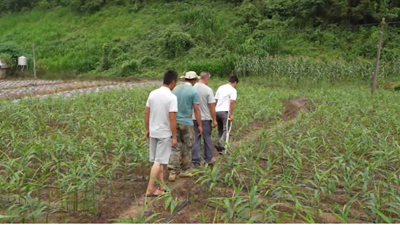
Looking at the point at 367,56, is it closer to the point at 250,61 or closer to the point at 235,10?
the point at 250,61

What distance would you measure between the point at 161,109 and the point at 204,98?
119 centimetres

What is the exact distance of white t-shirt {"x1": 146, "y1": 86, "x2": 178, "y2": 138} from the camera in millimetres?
4148

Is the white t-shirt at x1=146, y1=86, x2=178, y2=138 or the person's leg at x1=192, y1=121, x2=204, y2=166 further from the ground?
the white t-shirt at x1=146, y1=86, x2=178, y2=138

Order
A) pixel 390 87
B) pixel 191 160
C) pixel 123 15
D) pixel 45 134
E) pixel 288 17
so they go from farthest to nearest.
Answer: pixel 123 15 < pixel 288 17 < pixel 390 87 < pixel 45 134 < pixel 191 160

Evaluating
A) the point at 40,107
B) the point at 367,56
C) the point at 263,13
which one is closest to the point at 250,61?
the point at 367,56

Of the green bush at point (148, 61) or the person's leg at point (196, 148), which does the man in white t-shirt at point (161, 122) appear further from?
the green bush at point (148, 61)

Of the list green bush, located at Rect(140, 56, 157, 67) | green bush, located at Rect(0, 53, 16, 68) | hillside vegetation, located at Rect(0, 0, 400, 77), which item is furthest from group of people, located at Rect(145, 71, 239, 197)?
green bush, located at Rect(0, 53, 16, 68)

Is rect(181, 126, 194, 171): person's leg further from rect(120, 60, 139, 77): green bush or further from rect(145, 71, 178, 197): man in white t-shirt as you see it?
rect(120, 60, 139, 77): green bush

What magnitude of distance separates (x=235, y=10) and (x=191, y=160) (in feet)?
83.1

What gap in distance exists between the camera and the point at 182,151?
486cm

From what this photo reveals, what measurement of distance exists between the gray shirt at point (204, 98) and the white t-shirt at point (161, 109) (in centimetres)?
107

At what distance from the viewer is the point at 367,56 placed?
20.8m

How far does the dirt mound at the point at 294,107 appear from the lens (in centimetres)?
1008

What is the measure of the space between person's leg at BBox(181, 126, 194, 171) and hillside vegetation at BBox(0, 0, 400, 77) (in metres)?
14.7
